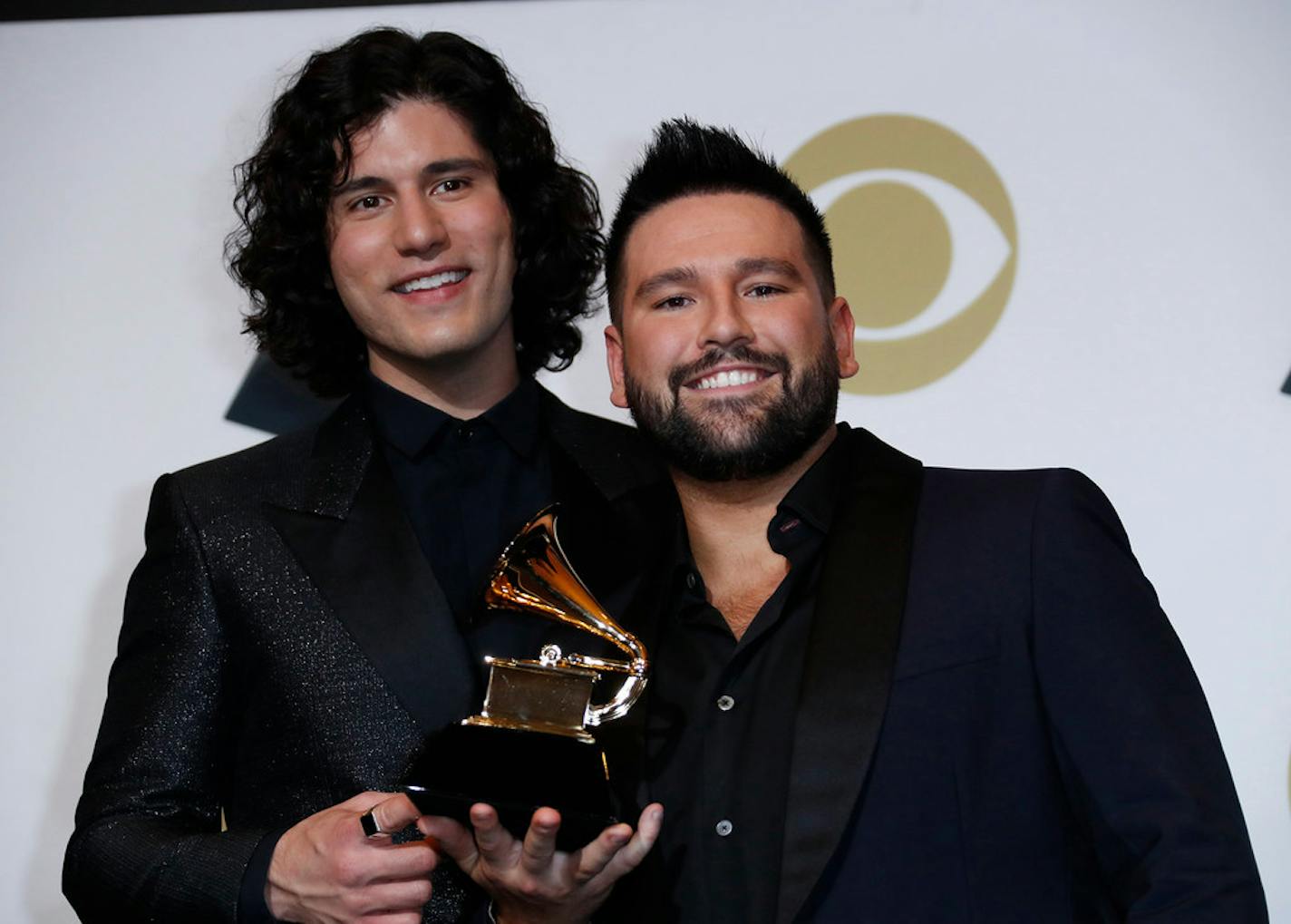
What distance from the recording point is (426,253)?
2533 mm

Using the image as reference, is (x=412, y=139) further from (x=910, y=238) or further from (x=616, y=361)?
(x=910, y=238)

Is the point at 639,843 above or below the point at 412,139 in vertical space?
below

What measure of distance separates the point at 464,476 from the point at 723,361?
581mm

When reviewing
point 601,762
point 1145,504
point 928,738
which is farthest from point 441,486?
point 1145,504

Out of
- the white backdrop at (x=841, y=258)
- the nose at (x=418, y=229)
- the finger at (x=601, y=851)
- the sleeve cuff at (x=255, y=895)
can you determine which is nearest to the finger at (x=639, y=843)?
the finger at (x=601, y=851)

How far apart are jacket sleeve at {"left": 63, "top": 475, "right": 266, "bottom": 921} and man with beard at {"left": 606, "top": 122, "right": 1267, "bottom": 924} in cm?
67

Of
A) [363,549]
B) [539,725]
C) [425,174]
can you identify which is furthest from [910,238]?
[539,725]

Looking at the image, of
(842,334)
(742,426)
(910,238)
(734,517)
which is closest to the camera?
(742,426)

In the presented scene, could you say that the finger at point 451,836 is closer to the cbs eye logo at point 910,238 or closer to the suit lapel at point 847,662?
the suit lapel at point 847,662

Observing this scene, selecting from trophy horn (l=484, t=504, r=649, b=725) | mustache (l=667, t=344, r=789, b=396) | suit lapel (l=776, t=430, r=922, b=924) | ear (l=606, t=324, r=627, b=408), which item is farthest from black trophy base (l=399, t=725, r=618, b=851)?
ear (l=606, t=324, r=627, b=408)

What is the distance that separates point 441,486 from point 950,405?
127cm

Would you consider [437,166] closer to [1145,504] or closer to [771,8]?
[771,8]

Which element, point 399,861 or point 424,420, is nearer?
point 399,861

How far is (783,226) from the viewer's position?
245cm
